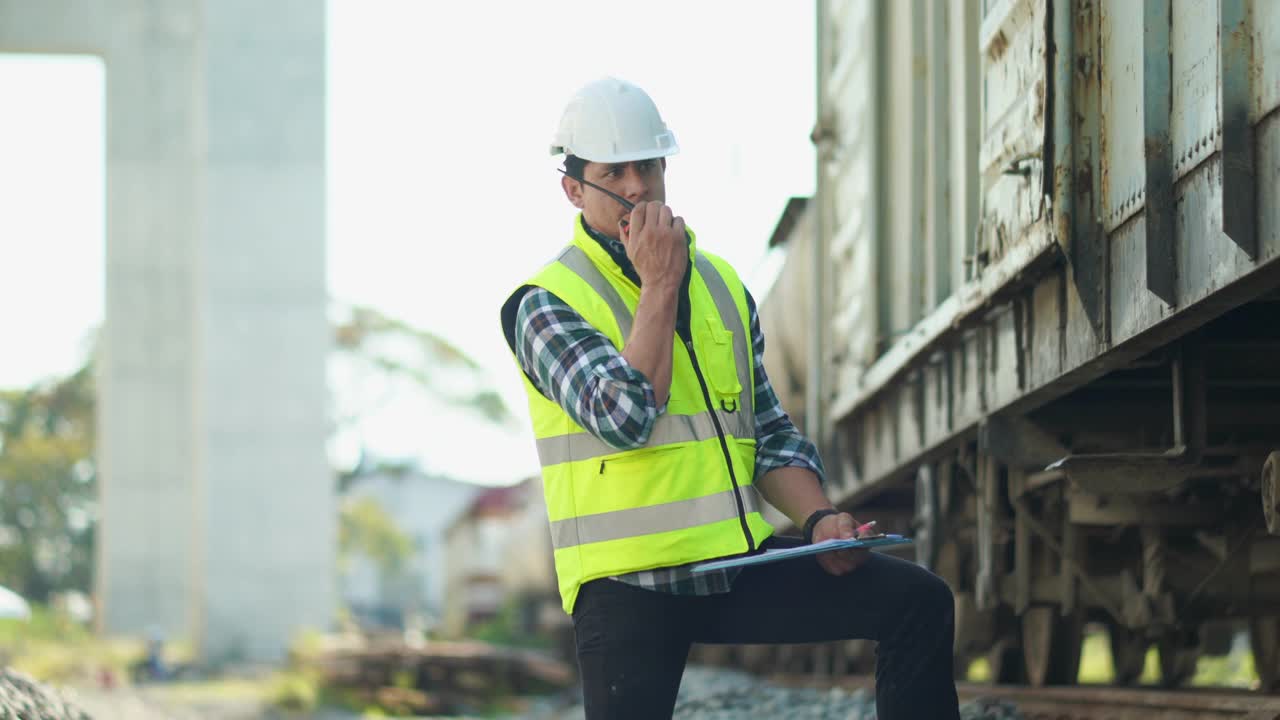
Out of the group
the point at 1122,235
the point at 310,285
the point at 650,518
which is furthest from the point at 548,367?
the point at 310,285

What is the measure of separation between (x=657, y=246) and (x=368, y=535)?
211ft

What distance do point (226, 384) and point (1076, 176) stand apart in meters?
20.7

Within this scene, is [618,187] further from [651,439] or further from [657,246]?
[651,439]

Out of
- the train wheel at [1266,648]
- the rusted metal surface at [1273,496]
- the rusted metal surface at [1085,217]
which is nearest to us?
the rusted metal surface at [1085,217]

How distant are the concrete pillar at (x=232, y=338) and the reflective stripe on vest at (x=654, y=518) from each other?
21484 millimetres

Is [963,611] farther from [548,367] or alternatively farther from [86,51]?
[86,51]

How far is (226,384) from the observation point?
24609 millimetres

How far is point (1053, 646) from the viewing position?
334 inches

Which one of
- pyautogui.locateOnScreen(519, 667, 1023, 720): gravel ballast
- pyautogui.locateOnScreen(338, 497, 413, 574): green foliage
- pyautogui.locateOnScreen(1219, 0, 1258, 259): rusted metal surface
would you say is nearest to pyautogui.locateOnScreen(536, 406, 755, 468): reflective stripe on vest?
pyautogui.locateOnScreen(1219, 0, 1258, 259): rusted metal surface

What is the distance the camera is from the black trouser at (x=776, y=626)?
133 inches

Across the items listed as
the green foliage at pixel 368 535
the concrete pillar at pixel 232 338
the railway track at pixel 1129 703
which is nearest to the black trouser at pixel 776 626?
the railway track at pixel 1129 703

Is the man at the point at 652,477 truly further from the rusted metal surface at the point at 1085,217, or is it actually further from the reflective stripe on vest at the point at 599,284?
the rusted metal surface at the point at 1085,217

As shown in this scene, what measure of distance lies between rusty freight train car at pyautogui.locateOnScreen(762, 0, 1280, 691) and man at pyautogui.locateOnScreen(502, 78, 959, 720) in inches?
45.3

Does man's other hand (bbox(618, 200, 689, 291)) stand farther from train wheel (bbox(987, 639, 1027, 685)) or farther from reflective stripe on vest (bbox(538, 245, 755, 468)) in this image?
train wheel (bbox(987, 639, 1027, 685))
